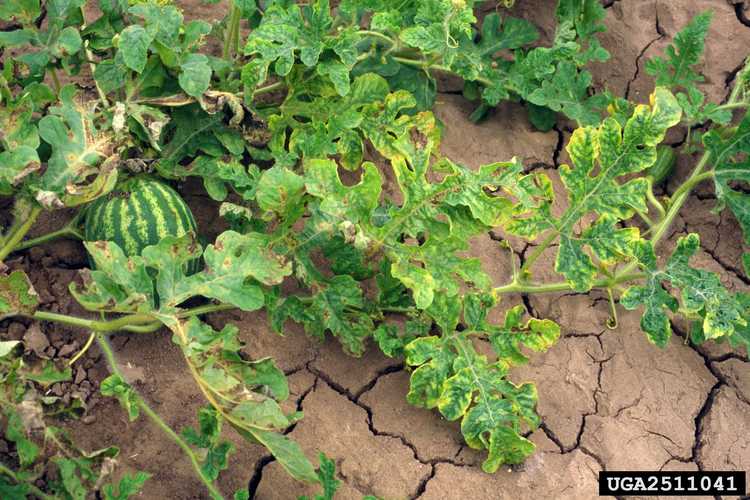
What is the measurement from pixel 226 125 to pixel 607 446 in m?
1.87

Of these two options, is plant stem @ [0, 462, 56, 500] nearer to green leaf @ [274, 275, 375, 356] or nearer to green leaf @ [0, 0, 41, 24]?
green leaf @ [274, 275, 375, 356]

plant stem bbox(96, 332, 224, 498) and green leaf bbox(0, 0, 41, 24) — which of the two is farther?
green leaf bbox(0, 0, 41, 24)

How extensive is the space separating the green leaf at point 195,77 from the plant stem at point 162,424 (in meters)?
0.92

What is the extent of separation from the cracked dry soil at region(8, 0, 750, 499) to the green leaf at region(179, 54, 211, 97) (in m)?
0.56

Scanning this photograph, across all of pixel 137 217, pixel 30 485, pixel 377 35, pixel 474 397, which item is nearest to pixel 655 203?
pixel 474 397

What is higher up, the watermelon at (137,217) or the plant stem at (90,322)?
the watermelon at (137,217)

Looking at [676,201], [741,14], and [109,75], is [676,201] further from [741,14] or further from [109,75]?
[109,75]

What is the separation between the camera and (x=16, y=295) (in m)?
3.09

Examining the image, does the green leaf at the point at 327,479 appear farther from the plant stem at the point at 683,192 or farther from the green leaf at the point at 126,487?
the plant stem at the point at 683,192

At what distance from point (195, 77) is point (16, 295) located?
3.17ft

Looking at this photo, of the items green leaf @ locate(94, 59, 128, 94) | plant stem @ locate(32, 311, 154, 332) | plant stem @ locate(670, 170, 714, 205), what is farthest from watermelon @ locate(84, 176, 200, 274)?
plant stem @ locate(670, 170, 714, 205)

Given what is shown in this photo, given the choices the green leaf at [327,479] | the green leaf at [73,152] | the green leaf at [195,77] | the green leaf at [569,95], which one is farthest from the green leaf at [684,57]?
the green leaf at [73,152]

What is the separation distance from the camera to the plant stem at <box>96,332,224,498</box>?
3.07 m

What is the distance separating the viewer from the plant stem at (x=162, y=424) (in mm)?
3074
